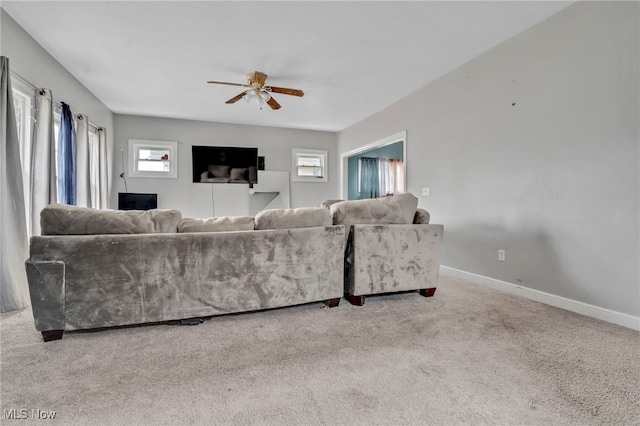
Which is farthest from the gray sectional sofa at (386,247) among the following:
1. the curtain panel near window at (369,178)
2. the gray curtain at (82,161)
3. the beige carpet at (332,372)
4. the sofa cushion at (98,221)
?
the curtain panel near window at (369,178)

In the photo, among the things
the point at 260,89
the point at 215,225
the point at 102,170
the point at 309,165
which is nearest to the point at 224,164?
the point at 309,165

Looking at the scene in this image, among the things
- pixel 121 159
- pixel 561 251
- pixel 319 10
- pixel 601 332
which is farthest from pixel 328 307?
pixel 121 159

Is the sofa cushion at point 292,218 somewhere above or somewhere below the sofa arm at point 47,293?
above

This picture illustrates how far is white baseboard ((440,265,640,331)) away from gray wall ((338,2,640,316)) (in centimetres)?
5

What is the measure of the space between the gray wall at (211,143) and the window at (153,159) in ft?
0.29

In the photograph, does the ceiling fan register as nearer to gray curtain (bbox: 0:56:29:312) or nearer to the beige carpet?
gray curtain (bbox: 0:56:29:312)

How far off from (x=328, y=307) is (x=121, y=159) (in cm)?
509

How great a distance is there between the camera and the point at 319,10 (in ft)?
7.75

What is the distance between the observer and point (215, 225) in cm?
198

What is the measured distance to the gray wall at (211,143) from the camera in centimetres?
527

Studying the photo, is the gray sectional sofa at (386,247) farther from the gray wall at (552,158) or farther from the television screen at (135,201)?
the television screen at (135,201)

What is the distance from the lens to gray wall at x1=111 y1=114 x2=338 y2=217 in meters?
5.27

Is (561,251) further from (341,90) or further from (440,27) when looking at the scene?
(341,90)

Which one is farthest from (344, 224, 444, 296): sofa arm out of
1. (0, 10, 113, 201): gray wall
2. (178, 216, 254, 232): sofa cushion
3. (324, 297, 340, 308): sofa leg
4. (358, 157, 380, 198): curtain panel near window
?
(358, 157, 380, 198): curtain panel near window
